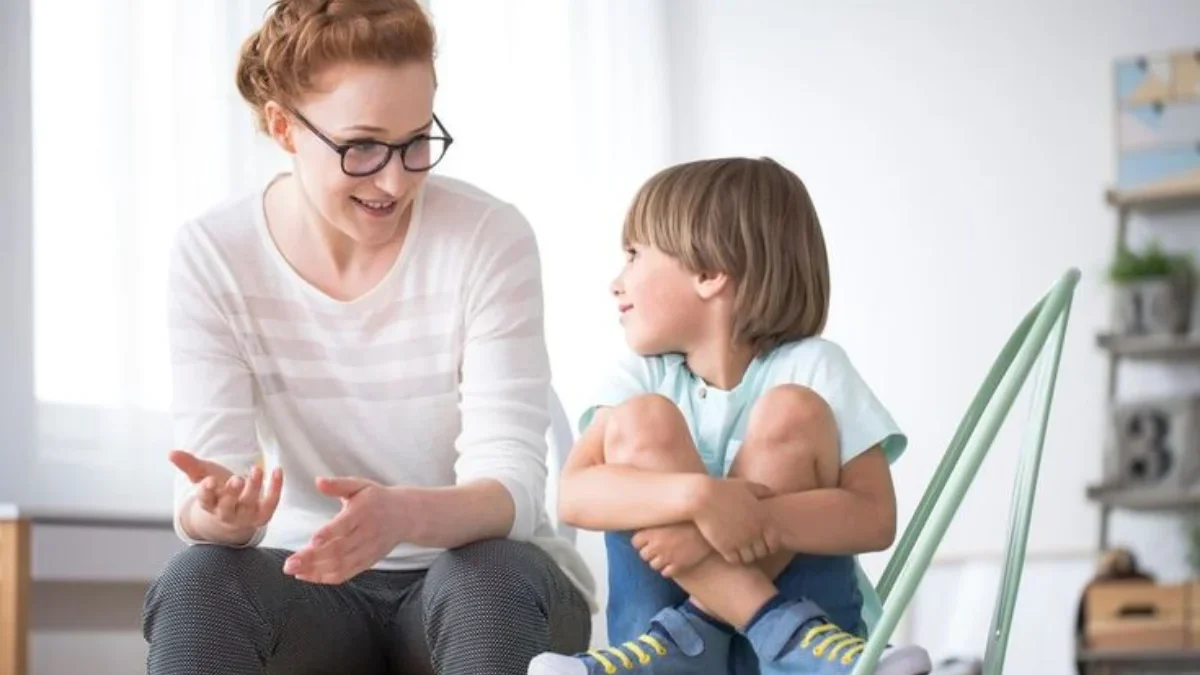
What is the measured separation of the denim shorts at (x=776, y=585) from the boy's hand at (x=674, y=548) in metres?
0.04

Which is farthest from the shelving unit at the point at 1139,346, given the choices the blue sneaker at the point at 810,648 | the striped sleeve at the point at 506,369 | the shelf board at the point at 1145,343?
the blue sneaker at the point at 810,648

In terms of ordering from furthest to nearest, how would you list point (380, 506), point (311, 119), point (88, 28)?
1. point (88, 28)
2. point (311, 119)
3. point (380, 506)

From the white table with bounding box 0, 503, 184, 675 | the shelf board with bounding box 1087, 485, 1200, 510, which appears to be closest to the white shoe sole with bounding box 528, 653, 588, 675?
the white table with bounding box 0, 503, 184, 675

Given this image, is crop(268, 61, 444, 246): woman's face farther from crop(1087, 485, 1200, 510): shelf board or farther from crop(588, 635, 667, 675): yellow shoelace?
crop(1087, 485, 1200, 510): shelf board

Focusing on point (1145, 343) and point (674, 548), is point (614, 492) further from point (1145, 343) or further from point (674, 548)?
point (1145, 343)

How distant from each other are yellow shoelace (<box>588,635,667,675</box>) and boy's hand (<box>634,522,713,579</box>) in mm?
50

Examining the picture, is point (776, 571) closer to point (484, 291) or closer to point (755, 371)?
point (755, 371)

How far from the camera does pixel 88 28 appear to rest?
2590 millimetres

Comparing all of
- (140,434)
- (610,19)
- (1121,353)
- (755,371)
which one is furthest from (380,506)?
(1121,353)

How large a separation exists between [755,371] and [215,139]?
1.67 metres

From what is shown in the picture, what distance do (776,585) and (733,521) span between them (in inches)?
4.4

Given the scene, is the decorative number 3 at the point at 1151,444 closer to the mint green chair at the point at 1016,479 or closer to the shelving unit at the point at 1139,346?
the shelving unit at the point at 1139,346

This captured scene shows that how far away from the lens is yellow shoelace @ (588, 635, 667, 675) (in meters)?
1.16

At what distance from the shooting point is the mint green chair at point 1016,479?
1.04 metres
